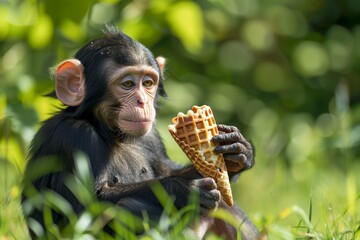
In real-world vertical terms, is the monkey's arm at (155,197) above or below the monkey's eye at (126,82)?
below

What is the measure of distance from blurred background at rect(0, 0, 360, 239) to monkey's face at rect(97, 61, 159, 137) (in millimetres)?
1353

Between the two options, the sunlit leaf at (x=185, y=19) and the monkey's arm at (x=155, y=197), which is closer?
the monkey's arm at (x=155, y=197)

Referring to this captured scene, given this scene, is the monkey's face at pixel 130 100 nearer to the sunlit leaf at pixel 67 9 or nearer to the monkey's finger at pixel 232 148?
the monkey's finger at pixel 232 148

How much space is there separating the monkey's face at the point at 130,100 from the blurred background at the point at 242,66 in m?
1.35

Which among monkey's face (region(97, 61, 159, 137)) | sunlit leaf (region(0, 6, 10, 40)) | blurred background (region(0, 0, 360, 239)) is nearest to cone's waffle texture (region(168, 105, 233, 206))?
monkey's face (region(97, 61, 159, 137))

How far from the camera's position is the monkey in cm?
556

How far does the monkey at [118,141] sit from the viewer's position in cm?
556

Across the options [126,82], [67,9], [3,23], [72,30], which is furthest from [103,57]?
[3,23]

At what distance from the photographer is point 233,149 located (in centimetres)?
570

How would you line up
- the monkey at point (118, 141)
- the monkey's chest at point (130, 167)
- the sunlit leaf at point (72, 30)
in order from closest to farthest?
the monkey at point (118, 141) → the monkey's chest at point (130, 167) → the sunlit leaf at point (72, 30)

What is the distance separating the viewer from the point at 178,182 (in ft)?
18.2

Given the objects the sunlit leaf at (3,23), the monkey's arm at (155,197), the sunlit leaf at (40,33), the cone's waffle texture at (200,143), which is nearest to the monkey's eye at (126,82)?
the cone's waffle texture at (200,143)

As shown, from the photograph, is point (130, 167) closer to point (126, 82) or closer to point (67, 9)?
point (126, 82)

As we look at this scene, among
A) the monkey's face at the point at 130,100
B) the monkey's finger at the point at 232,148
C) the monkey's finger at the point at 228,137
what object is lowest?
the monkey's finger at the point at 232,148
